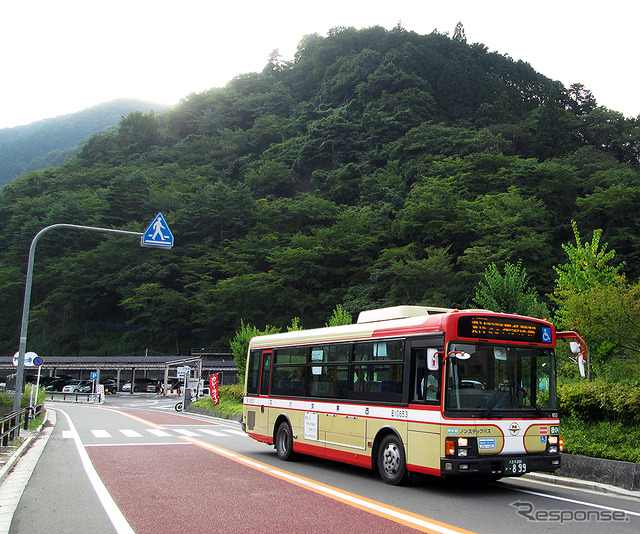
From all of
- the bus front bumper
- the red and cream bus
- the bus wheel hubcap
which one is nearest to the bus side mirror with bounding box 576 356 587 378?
the red and cream bus

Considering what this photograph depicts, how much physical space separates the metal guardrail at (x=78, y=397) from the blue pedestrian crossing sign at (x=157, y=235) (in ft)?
131

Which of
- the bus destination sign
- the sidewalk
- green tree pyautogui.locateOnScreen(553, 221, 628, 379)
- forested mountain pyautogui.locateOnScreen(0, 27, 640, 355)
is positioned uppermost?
forested mountain pyautogui.locateOnScreen(0, 27, 640, 355)

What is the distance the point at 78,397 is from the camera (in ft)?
170

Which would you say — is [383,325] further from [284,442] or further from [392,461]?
[284,442]

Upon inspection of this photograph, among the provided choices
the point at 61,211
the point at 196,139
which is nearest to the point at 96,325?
the point at 61,211

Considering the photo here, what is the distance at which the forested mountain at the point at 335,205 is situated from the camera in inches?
2244

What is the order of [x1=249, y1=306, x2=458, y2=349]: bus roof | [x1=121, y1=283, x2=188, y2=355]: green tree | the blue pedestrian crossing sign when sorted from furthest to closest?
[x1=121, y1=283, x2=188, y2=355]: green tree
the blue pedestrian crossing sign
[x1=249, y1=306, x2=458, y2=349]: bus roof

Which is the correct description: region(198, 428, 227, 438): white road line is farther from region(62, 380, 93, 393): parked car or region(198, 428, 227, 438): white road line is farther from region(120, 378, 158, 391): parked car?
region(120, 378, 158, 391): parked car

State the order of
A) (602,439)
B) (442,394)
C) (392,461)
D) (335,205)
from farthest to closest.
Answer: (335,205)
(602,439)
(392,461)
(442,394)

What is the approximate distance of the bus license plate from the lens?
849 cm

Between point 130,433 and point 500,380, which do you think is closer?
point 500,380

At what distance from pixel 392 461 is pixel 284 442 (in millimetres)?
4109

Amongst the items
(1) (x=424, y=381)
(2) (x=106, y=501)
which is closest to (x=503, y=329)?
(1) (x=424, y=381)

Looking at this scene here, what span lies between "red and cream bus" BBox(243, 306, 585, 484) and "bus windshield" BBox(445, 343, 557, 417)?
2 cm
